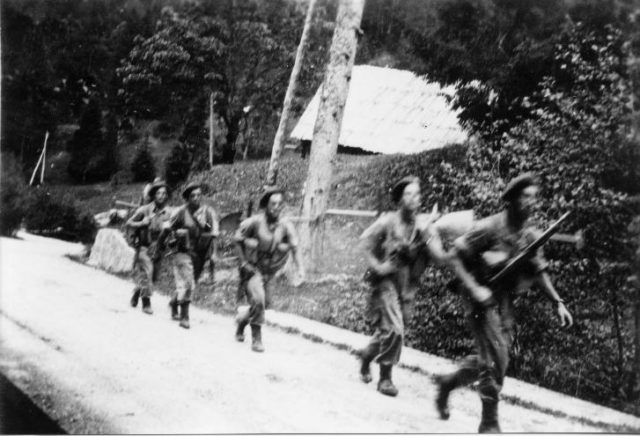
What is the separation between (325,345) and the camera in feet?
20.8

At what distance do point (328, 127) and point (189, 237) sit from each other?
209 cm

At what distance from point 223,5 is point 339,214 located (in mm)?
2643

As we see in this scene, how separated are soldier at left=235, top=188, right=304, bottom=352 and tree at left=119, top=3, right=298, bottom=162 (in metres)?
0.72

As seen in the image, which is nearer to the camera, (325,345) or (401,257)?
(401,257)

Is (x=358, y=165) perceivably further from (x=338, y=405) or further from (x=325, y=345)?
(x=338, y=405)

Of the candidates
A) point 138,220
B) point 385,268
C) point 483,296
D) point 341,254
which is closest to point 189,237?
point 138,220

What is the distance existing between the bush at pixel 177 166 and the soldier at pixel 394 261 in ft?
7.69

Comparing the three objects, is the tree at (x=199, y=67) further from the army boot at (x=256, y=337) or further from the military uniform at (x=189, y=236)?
the army boot at (x=256, y=337)

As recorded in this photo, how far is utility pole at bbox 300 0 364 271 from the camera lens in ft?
23.4

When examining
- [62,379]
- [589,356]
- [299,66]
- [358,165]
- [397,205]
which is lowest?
[62,379]

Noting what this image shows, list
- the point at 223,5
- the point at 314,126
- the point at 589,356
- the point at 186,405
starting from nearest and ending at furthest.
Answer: the point at 186,405 < the point at 589,356 < the point at 223,5 < the point at 314,126

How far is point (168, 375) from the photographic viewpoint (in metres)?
5.29

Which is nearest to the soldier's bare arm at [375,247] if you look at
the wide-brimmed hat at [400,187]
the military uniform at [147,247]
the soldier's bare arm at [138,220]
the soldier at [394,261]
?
the soldier at [394,261]

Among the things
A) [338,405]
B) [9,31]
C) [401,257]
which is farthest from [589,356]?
[9,31]
